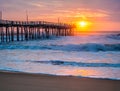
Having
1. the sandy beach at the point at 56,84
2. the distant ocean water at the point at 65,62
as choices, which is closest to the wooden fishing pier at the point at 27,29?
the distant ocean water at the point at 65,62

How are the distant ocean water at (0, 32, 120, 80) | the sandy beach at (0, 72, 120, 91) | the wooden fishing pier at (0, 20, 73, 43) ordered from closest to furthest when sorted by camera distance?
the sandy beach at (0, 72, 120, 91) → the distant ocean water at (0, 32, 120, 80) → the wooden fishing pier at (0, 20, 73, 43)

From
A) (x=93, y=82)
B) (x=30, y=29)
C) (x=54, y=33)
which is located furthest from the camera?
(x=54, y=33)

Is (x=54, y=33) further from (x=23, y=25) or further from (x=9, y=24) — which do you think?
(x=9, y=24)

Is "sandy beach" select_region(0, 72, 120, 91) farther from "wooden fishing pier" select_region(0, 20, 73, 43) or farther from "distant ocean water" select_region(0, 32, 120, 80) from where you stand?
"wooden fishing pier" select_region(0, 20, 73, 43)

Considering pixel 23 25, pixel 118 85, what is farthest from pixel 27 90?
pixel 23 25

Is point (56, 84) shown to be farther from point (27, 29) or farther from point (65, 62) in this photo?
point (27, 29)

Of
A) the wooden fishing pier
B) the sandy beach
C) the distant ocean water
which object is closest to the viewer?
the sandy beach

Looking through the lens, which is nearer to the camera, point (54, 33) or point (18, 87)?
point (18, 87)

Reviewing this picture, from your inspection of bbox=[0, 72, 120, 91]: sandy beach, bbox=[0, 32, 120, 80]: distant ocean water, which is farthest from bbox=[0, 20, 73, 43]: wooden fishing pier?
bbox=[0, 72, 120, 91]: sandy beach

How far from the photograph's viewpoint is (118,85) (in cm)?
834

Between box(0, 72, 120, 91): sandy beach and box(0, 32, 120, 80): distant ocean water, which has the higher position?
box(0, 72, 120, 91): sandy beach

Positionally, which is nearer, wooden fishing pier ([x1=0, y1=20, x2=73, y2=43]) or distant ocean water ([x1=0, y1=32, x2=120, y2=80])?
distant ocean water ([x1=0, y1=32, x2=120, y2=80])

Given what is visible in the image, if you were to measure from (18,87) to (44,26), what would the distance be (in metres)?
44.7

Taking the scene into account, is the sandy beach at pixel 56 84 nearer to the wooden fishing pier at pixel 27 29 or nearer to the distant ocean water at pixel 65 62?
the distant ocean water at pixel 65 62
